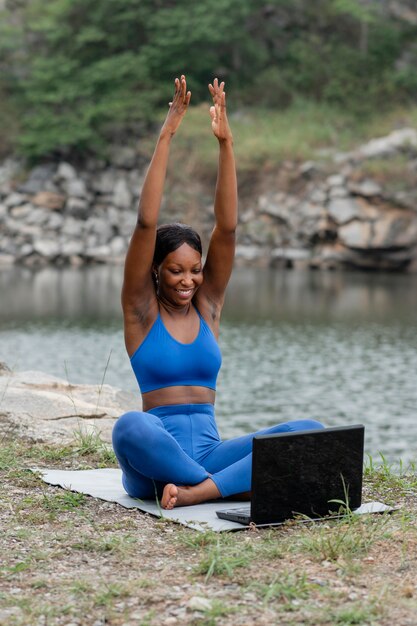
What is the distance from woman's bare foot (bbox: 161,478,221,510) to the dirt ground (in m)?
0.12

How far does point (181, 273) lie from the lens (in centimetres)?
442

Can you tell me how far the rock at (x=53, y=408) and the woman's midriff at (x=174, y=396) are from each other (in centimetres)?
117

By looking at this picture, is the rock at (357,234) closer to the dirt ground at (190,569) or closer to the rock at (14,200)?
the rock at (14,200)

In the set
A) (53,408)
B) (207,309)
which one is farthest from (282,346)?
(207,309)

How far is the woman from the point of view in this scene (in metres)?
4.20

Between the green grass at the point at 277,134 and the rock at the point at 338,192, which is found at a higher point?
the green grass at the point at 277,134

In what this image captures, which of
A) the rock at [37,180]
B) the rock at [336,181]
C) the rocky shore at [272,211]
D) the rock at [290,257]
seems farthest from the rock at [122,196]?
the rock at [336,181]

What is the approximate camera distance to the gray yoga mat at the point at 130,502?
3.89m

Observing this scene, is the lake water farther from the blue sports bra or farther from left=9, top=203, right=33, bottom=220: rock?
left=9, top=203, right=33, bottom=220: rock

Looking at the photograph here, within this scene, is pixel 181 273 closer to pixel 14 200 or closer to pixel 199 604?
pixel 199 604

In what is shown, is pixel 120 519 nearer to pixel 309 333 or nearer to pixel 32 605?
pixel 32 605

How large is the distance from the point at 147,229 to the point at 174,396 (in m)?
0.69

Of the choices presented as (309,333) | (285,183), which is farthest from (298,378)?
(285,183)

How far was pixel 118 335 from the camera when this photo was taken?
17234 mm
